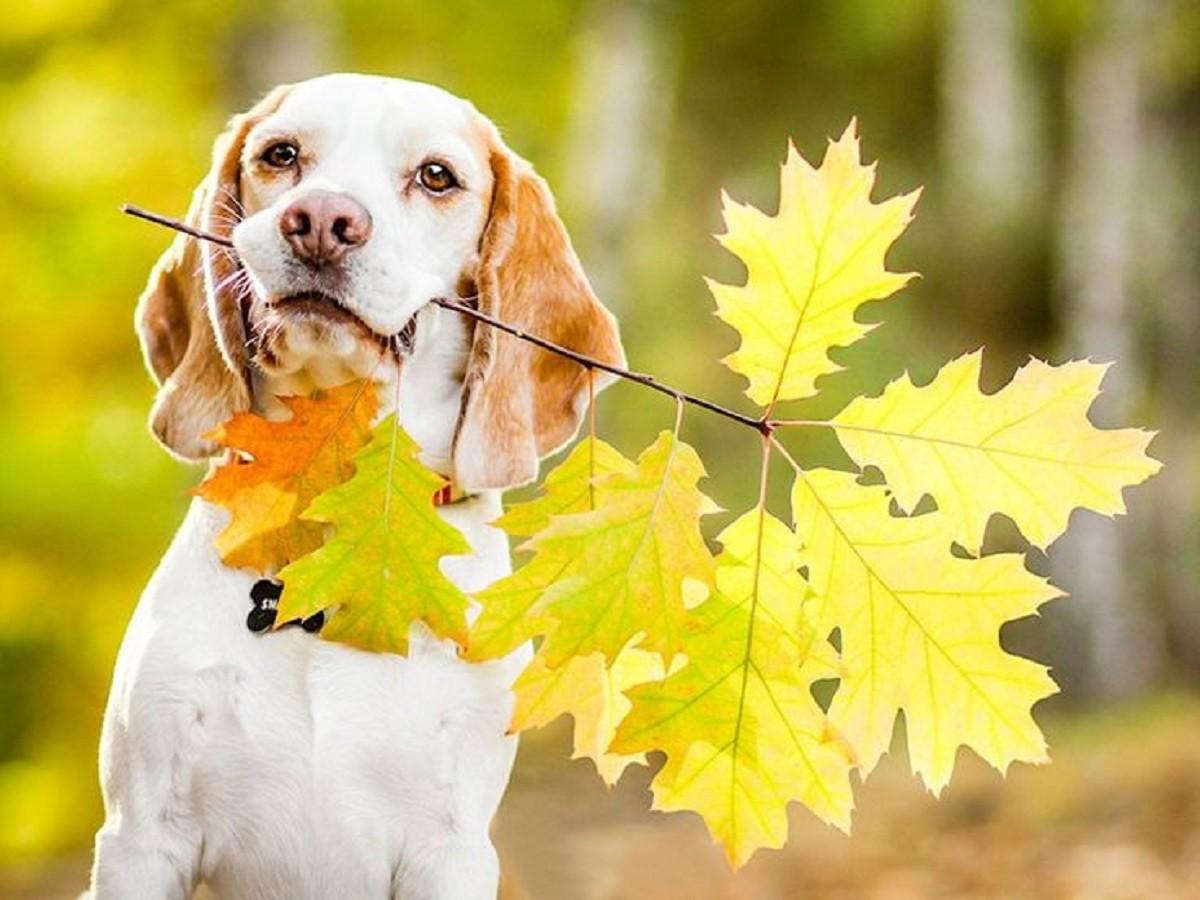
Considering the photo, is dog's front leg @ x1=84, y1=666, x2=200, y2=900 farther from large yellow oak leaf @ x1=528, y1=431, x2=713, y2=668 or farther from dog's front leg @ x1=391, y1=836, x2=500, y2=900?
large yellow oak leaf @ x1=528, y1=431, x2=713, y2=668

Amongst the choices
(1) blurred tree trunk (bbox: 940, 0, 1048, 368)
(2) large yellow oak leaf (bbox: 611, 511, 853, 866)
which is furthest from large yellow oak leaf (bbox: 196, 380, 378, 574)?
(1) blurred tree trunk (bbox: 940, 0, 1048, 368)

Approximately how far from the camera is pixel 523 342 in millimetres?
1919

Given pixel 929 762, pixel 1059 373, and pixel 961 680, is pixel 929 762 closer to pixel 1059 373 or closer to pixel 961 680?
pixel 961 680

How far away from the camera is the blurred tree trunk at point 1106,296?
8594 mm

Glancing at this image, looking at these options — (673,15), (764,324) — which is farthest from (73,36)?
(764,324)

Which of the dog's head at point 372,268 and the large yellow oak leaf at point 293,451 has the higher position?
the dog's head at point 372,268

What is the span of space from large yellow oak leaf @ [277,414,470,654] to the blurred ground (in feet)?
10.2

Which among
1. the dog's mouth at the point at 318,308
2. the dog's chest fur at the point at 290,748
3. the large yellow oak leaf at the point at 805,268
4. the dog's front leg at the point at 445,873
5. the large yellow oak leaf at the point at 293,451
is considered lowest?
the dog's front leg at the point at 445,873

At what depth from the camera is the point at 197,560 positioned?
1844 mm

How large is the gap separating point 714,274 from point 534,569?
1106 centimetres

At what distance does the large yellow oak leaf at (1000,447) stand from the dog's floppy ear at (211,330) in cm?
67

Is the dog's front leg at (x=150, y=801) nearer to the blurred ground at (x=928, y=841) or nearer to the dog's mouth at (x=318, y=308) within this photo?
the dog's mouth at (x=318, y=308)

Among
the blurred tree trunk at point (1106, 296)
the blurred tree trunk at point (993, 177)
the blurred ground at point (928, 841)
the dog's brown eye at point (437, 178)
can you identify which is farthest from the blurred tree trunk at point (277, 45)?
the dog's brown eye at point (437, 178)

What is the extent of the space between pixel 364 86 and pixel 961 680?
2.82ft
